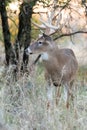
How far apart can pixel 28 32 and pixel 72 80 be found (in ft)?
5.58

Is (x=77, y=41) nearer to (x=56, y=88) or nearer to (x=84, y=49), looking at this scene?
(x=84, y=49)

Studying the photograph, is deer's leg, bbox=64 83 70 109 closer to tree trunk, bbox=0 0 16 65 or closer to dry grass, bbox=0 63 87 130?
dry grass, bbox=0 63 87 130

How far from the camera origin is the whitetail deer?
9273 millimetres

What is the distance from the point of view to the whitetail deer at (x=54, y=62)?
30.4 ft

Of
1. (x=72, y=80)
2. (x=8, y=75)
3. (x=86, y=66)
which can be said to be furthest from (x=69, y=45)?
(x=8, y=75)

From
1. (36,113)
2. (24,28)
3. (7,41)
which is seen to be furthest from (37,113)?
(24,28)

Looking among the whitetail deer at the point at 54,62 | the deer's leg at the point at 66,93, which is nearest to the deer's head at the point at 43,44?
the whitetail deer at the point at 54,62

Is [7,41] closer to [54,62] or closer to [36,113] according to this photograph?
[54,62]

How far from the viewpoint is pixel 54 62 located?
9.52 m

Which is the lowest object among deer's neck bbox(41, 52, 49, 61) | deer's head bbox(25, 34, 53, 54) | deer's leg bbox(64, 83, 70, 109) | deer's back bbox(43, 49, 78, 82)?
deer's leg bbox(64, 83, 70, 109)

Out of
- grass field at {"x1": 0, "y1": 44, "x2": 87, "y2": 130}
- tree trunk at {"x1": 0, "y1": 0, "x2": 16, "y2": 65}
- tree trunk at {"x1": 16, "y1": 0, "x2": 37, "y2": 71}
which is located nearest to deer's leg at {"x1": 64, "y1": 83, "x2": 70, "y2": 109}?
grass field at {"x1": 0, "y1": 44, "x2": 87, "y2": 130}

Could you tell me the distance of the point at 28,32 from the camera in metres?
10.8

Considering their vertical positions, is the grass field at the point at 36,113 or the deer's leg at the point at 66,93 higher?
the grass field at the point at 36,113

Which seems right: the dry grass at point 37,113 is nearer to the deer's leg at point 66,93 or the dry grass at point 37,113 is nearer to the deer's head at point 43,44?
the deer's leg at point 66,93
